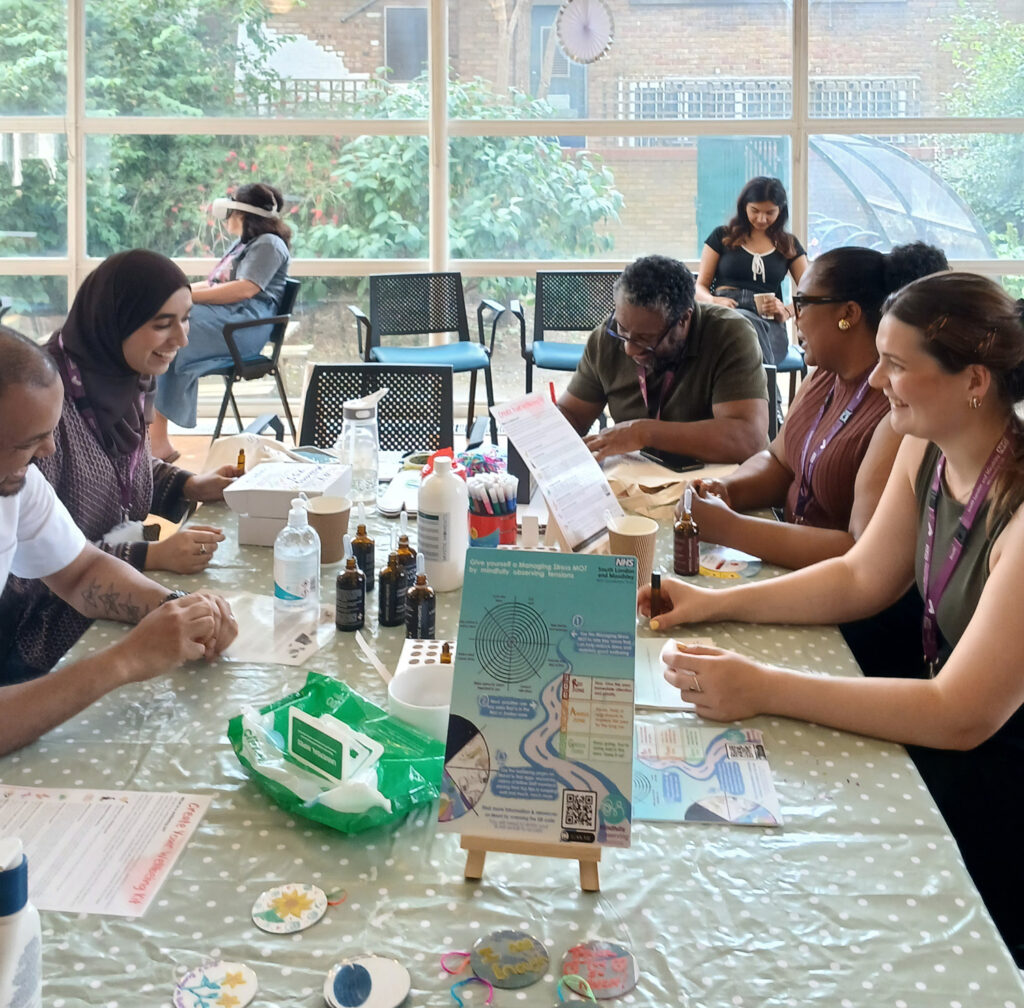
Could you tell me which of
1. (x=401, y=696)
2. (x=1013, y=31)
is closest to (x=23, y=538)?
(x=401, y=696)

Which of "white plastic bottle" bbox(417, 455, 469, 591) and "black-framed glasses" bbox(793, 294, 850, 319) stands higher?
"black-framed glasses" bbox(793, 294, 850, 319)

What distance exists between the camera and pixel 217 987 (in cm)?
97

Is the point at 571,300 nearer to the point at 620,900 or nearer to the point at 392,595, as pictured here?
the point at 392,595

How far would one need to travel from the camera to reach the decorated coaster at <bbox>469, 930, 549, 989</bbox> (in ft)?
3.22

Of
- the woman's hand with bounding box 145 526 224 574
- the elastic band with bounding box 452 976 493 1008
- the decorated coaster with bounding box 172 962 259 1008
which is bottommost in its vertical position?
the elastic band with bounding box 452 976 493 1008

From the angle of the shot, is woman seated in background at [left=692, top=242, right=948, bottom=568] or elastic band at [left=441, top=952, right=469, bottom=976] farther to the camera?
woman seated in background at [left=692, top=242, right=948, bottom=568]

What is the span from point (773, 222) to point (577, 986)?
4.74 meters

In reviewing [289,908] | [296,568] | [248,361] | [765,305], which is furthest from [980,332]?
[248,361]

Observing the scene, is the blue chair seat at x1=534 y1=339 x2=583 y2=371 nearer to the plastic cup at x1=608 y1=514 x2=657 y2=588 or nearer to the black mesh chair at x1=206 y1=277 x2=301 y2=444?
the black mesh chair at x1=206 y1=277 x2=301 y2=444

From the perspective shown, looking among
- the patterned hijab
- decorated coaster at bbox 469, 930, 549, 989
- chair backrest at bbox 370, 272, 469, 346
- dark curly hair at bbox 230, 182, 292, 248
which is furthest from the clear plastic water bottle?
dark curly hair at bbox 230, 182, 292, 248

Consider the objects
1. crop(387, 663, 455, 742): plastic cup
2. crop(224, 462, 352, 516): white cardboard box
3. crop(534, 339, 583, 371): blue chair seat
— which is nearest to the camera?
crop(387, 663, 455, 742): plastic cup

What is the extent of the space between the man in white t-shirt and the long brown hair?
44.9 inches

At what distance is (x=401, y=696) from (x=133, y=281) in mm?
1356

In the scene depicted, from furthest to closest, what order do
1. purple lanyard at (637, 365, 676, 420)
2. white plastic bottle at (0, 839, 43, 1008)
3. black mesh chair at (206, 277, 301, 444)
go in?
black mesh chair at (206, 277, 301, 444) < purple lanyard at (637, 365, 676, 420) < white plastic bottle at (0, 839, 43, 1008)
